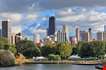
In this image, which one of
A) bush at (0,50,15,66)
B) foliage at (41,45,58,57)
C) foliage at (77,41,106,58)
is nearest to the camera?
bush at (0,50,15,66)

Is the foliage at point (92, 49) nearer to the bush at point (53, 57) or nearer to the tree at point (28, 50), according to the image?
the bush at point (53, 57)

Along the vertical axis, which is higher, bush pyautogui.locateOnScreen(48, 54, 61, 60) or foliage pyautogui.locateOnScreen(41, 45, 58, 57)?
foliage pyautogui.locateOnScreen(41, 45, 58, 57)

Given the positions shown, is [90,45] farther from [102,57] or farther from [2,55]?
[2,55]

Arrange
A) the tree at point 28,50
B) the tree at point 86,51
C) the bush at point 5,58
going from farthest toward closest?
1. the tree at point 28,50
2. the tree at point 86,51
3. the bush at point 5,58

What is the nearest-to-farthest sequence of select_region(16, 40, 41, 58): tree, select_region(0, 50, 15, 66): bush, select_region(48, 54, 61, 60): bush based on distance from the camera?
select_region(0, 50, 15, 66): bush → select_region(48, 54, 61, 60): bush → select_region(16, 40, 41, 58): tree

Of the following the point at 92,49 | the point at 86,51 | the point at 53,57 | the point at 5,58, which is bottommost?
the point at 53,57

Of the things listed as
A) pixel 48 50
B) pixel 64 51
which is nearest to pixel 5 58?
pixel 64 51

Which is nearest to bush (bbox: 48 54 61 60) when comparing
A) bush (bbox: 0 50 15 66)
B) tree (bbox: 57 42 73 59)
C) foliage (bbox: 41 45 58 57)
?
tree (bbox: 57 42 73 59)

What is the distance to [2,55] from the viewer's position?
12262 centimetres

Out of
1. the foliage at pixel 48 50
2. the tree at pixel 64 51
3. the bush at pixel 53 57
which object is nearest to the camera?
the bush at pixel 53 57

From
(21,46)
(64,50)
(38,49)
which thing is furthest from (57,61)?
(21,46)

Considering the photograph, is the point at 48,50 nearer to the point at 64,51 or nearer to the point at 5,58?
the point at 64,51

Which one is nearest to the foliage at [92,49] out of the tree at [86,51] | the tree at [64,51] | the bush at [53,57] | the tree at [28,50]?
the tree at [86,51]

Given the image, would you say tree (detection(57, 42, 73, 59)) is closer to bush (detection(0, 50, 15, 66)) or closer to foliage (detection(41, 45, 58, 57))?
foliage (detection(41, 45, 58, 57))
